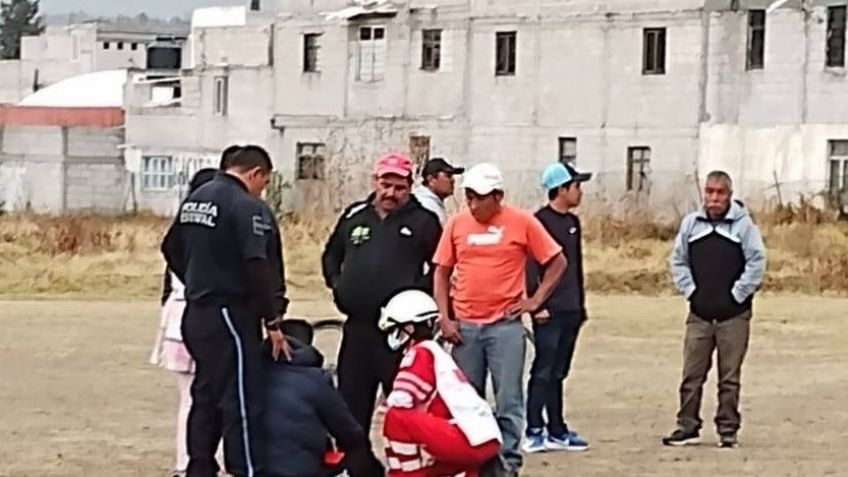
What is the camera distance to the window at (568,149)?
56.0 metres

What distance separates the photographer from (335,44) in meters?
60.0

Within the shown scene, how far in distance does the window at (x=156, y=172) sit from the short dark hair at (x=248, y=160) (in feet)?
188

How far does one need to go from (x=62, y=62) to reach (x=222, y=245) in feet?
352

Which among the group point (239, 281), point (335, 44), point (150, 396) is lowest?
point (150, 396)

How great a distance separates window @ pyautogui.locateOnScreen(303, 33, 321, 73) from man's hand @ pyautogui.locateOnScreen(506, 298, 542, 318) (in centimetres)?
4884

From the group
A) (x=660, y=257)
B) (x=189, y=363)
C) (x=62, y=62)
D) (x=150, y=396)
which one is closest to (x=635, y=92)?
(x=660, y=257)

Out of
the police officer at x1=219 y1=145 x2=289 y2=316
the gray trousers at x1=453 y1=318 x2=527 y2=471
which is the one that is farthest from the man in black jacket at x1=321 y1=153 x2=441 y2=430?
the police officer at x1=219 y1=145 x2=289 y2=316

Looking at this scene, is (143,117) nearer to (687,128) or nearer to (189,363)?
(687,128)

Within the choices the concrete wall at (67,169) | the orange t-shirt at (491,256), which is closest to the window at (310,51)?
the concrete wall at (67,169)

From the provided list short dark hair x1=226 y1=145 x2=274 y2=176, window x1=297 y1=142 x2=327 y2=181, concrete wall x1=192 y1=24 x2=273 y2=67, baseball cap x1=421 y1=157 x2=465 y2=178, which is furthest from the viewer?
concrete wall x1=192 y1=24 x2=273 y2=67

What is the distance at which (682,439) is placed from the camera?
14.4 metres

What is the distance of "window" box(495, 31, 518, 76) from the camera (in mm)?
56656

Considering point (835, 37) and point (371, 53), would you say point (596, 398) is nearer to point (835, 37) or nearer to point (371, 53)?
point (835, 37)

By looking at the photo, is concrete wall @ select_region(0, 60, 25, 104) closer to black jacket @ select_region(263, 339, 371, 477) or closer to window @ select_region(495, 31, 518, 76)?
window @ select_region(495, 31, 518, 76)
